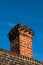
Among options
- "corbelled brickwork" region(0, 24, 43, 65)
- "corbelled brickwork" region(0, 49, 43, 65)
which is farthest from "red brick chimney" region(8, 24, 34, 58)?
"corbelled brickwork" region(0, 49, 43, 65)

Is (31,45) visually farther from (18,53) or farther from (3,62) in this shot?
(3,62)

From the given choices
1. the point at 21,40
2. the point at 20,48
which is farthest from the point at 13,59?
the point at 21,40

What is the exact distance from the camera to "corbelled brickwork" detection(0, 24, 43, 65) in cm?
1164

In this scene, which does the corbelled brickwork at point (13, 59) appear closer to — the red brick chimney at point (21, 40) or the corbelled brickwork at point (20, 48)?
the corbelled brickwork at point (20, 48)

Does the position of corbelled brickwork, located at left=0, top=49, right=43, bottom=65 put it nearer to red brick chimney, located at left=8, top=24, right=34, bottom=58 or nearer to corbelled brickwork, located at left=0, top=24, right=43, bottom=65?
corbelled brickwork, located at left=0, top=24, right=43, bottom=65

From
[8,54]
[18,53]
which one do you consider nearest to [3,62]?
[8,54]

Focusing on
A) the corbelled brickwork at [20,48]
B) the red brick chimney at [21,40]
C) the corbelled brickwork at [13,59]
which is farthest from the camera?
the red brick chimney at [21,40]

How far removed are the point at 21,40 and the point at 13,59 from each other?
1.85 m

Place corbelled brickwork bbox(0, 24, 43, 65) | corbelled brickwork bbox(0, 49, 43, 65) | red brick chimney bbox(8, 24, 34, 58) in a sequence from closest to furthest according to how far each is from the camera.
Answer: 1. corbelled brickwork bbox(0, 49, 43, 65)
2. corbelled brickwork bbox(0, 24, 43, 65)
3. red brick chimney bbox(8, 24, 34, 58)

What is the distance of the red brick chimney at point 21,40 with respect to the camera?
13141 millimetres

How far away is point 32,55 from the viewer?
13359mm

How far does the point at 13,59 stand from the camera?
38.7 feet

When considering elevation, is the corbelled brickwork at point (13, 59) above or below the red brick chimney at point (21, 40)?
below

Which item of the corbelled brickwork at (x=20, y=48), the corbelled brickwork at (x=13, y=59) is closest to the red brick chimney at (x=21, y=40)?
the corbelled brickwork at (x=20, y=48)
